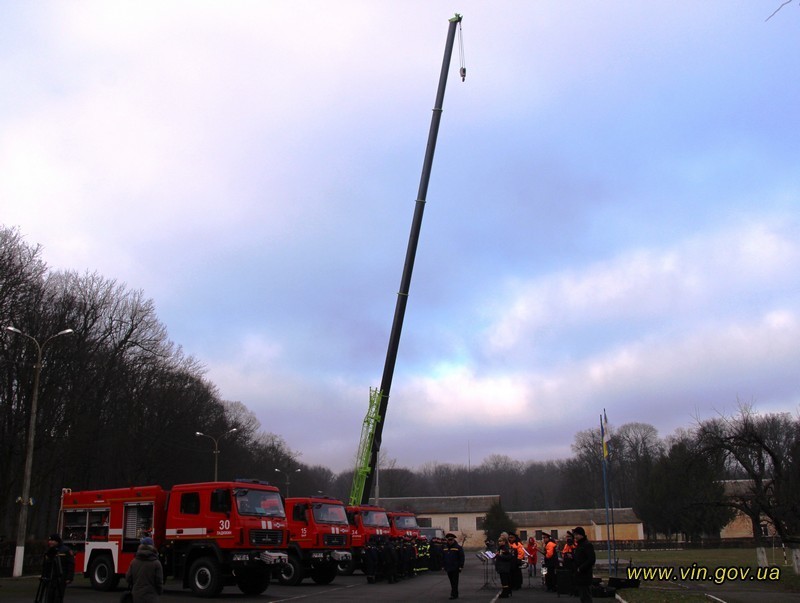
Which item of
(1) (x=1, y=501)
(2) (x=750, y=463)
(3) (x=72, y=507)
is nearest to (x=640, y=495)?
(2) (x=750, y=463)

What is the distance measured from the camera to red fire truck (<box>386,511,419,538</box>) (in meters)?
32.1

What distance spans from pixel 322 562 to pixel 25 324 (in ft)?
81.5

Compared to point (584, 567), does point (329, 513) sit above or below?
above

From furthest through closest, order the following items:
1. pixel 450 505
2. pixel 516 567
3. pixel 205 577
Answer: pixel 450 505, pixel 516 567, pixel 205 577

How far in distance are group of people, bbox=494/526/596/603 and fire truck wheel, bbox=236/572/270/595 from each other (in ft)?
20.1

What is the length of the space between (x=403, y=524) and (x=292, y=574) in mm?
11066

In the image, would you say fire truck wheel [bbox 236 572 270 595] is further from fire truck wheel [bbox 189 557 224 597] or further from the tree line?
the tree line

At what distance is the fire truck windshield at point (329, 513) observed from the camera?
80.6 ft

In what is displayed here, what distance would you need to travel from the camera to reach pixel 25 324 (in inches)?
1535

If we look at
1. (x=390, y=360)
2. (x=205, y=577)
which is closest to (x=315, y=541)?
(x=205, y=577)

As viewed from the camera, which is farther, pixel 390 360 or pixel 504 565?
pixel 390 360

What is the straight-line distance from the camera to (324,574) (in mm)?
23969

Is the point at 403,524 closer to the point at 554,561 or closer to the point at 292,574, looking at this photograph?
the point at 292,574

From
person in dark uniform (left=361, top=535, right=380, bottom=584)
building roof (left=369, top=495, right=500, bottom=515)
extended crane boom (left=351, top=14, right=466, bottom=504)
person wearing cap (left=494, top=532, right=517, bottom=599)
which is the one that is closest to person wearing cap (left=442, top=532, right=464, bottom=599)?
person wearing cap (left=494, top=532, right=517, bottom=599)
